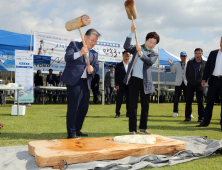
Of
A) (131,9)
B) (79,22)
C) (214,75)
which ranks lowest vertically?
(214,75)

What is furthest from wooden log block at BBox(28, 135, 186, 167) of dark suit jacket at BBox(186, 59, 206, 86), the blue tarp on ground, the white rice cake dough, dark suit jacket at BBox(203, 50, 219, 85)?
the blue tarp on ground

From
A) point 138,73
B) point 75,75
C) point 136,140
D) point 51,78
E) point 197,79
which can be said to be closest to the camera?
point 136,140

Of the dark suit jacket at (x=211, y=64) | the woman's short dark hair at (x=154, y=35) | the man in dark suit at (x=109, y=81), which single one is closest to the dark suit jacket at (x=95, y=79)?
the man in dark suit at (x=109, y=81)

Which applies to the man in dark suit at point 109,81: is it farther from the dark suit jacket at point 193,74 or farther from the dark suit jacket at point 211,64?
the dark suit jacket at point 211,64

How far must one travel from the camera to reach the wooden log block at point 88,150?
2322mm

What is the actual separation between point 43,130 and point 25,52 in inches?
244

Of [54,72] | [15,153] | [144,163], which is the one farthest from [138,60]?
[54,72]

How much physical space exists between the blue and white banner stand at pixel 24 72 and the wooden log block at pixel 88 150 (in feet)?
24.9

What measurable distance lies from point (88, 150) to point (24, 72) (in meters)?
8.27

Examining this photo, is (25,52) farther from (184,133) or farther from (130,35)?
(184,133)

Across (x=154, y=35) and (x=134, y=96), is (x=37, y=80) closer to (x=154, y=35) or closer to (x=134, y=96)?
(x=134, y=96)

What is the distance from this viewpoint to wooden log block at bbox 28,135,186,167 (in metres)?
2.32

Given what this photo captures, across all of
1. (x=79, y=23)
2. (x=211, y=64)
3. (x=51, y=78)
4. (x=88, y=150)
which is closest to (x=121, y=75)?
(x=211, y=64)

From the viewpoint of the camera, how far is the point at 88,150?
2.52 m
